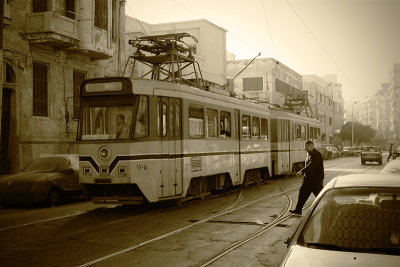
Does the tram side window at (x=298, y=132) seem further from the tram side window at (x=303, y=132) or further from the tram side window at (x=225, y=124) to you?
the tram side window at (x=225, y=124)

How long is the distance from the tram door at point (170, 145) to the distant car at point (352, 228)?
7801 mm

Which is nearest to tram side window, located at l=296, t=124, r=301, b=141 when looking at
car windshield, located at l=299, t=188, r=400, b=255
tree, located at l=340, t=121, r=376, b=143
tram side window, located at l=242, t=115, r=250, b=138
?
tram side window, located at l=242, t=115, r=250, b=138

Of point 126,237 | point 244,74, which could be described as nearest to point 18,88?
point 126,237

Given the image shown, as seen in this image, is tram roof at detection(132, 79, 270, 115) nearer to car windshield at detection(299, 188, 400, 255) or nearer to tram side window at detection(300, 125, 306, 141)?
car windshield at detection(299, 188, 400, 255)

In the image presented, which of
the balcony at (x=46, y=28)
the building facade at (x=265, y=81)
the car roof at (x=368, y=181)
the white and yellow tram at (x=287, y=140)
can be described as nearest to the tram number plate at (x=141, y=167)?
the car roof at (x=368, y=181)

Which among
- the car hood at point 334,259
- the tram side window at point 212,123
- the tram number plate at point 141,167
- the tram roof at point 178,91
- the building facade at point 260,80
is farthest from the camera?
Answer: the building facade at point 260,80

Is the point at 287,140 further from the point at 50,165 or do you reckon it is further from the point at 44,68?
the point at 50,165

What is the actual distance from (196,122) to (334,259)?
10.3 metres

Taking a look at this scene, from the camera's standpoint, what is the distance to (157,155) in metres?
12.2

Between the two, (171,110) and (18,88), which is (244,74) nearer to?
(18,88)

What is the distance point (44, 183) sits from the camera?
14.0m

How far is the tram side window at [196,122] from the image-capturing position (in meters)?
13.7

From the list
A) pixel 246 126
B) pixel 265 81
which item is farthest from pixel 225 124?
pixel 265 81

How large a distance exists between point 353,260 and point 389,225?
68 cm
